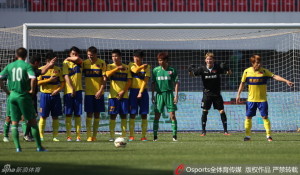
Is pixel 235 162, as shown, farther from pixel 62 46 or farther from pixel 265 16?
pixel 265 16

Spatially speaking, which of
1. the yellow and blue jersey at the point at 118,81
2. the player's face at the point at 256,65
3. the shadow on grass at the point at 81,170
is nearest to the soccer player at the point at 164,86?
the yellow and blue jersey at the point at 118,81

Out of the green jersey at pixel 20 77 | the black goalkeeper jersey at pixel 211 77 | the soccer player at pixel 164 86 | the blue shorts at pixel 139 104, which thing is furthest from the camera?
the black goalkeeper jersey at pixel 211 77

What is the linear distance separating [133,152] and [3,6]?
68.1 ft

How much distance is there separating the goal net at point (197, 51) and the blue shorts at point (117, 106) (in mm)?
3123

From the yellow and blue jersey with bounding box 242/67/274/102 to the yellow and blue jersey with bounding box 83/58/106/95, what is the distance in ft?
9.99

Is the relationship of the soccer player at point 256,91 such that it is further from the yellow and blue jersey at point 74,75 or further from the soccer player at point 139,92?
the yellow and blue jersey at point 74,75

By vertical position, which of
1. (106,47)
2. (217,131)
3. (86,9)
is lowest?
(217,131)

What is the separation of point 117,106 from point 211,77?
3.03 meters

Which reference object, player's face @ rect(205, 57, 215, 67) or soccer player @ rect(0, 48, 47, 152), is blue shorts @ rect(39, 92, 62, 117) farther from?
player's face @ rect(205, 57, 215, 67)

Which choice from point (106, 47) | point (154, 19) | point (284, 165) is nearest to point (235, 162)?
point (284, 165)

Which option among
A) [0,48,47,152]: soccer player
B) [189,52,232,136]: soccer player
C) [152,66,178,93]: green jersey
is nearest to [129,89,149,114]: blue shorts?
[152,66,178,93]: green jersey

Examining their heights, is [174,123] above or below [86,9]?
below

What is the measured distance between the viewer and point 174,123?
1230cm

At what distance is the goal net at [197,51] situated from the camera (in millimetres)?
16922
